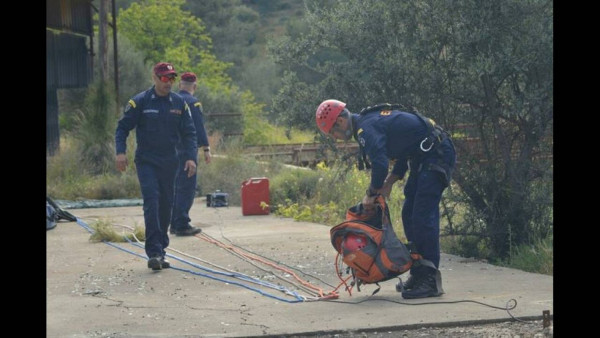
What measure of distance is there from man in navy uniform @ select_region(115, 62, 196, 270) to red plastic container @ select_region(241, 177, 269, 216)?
5.03 m

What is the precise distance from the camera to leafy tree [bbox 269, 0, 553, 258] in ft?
32.2

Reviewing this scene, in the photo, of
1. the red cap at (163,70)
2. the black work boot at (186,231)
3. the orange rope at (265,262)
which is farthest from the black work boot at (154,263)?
the black work boot at (186,231)

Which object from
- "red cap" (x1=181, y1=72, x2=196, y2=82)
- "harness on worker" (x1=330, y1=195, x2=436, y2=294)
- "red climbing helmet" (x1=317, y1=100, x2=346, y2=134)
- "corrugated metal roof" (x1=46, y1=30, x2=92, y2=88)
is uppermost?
"corrugated metal roof" (x1=46, y1=30, x2=92, y2=88)

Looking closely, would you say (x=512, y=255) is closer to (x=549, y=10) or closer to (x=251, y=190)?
(x=549, y=10)

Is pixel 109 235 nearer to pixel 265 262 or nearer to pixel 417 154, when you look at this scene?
pixel 265 262

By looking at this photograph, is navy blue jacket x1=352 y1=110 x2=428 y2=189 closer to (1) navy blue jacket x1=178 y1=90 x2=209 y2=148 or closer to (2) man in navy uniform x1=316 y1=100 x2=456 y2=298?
(2) man in navy uniform x1=316 y1=100 x2=456 y2=298

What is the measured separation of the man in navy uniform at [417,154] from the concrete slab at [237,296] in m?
0.29

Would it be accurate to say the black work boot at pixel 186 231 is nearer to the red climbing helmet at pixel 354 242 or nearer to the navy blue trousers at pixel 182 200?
the navy blue trousers at pixel 182 200

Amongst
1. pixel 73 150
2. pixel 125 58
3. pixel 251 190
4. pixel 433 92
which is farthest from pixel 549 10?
pixel 125 58


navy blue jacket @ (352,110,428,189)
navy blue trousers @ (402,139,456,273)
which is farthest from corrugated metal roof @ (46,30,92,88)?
navy blue trousers @ (402,139,456,273)

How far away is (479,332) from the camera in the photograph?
679cm

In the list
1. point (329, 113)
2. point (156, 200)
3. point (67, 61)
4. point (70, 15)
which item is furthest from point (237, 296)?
point (67, 61)
